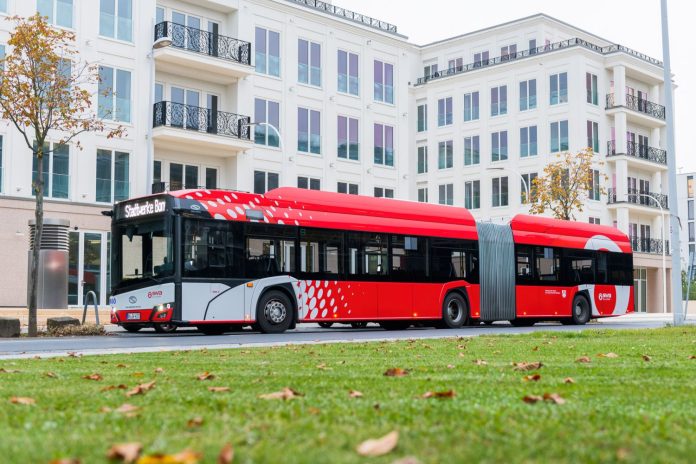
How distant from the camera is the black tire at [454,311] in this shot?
26.0 metres

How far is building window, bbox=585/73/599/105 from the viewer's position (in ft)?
187

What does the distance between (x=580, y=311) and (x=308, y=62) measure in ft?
63.7

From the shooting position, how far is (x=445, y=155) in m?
63.5

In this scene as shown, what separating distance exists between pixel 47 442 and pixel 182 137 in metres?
32.9

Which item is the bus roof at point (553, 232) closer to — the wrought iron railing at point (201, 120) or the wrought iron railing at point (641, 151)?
the wrought iron railing at point (201, 120)

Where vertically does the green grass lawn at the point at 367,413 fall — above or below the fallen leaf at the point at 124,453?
below

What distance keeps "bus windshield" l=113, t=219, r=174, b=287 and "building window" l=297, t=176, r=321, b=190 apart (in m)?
21.3

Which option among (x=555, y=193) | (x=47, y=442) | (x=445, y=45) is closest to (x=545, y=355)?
(x=47, y=442)

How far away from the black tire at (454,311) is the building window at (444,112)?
3815 centimetres

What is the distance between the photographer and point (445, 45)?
66562 millimetres

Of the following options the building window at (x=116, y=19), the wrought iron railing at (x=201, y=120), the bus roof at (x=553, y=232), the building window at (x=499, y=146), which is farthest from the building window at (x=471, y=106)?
the building window at (x=116, y=19)

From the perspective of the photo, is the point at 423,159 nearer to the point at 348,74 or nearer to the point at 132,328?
the point at 348,74

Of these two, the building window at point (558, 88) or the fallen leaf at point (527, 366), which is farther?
the building window at point (558, 88)

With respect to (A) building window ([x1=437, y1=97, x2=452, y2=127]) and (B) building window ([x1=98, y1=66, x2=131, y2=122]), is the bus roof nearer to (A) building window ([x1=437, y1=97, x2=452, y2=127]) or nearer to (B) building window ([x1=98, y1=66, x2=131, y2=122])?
(B) building window ([x1=98, y1=66, x2=131, y2=122])
